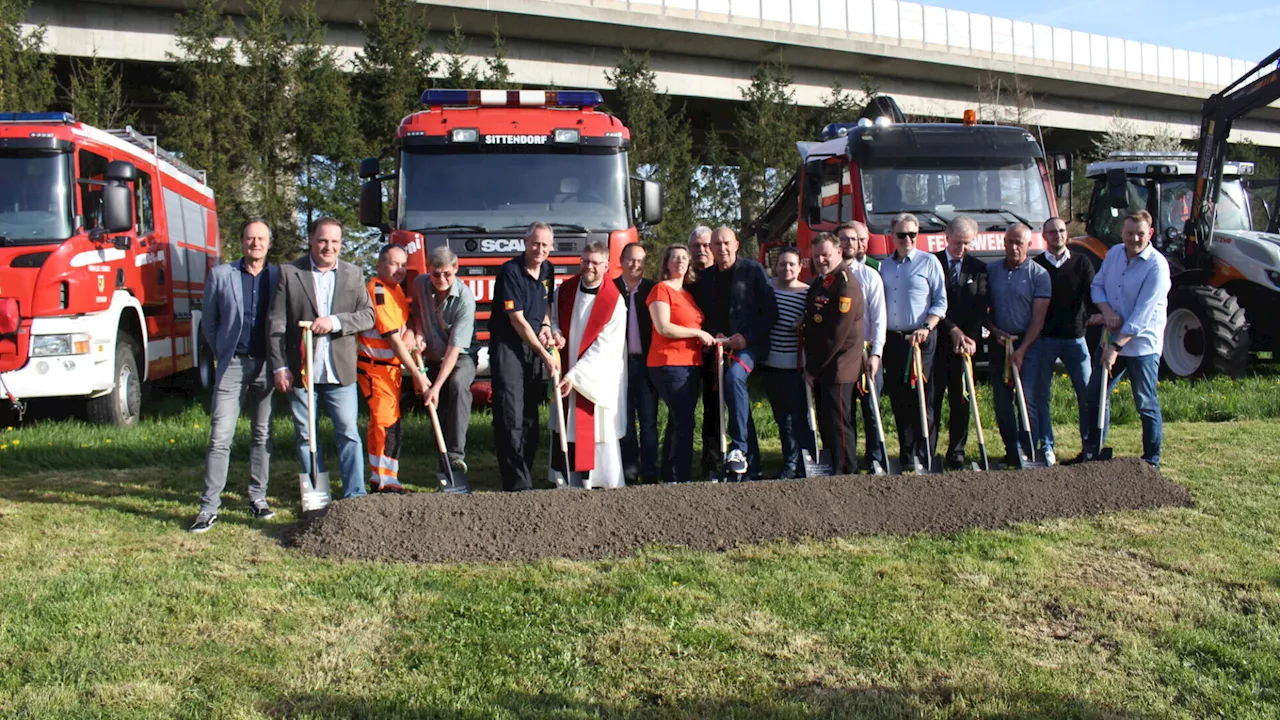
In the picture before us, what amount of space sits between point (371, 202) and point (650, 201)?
2560 millimetres

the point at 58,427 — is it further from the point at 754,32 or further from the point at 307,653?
the point at 754,32

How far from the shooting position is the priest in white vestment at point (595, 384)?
22.8 ft

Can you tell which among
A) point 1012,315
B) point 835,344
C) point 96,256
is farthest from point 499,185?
point 1012,315

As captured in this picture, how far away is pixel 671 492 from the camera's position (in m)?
5.93

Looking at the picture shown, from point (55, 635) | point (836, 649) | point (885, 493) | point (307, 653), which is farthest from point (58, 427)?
point (836, 649)

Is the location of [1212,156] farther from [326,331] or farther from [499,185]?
[326,331]

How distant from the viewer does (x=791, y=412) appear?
735 centimetres

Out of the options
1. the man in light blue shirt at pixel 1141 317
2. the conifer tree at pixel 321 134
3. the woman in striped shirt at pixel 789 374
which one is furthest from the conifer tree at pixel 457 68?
the man in light blue shirt at pixel 1141 317

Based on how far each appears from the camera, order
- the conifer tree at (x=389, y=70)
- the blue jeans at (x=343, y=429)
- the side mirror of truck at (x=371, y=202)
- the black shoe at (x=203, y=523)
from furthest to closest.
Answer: the conifer tree at (x=389, y=70) < the side mirror of truck at (x=371, y=202) < the blue jeans at (x=343, y=429) < the black shoe at (x=203, y=523)

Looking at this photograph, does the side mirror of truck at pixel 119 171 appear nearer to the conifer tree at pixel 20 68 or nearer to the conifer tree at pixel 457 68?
the conifer tree at pixel 20 68

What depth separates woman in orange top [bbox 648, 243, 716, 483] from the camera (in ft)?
23.3

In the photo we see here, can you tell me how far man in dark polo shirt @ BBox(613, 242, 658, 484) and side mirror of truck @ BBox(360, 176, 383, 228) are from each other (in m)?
3.35

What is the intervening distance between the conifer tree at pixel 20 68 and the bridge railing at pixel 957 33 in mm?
10337

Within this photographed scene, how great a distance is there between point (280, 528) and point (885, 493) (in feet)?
11.3
